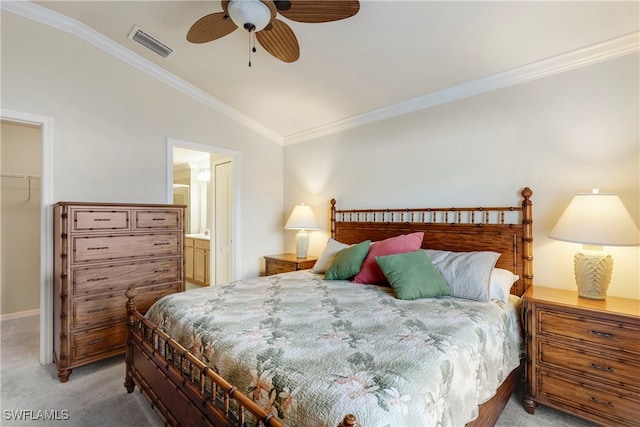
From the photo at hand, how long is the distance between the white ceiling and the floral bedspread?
192 centimetres

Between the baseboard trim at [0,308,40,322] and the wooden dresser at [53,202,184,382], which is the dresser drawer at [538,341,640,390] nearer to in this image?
the wooden dresser at [53,202,184,382]

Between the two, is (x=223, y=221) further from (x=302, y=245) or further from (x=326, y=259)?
(x=326, y=259)

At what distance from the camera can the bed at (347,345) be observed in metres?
1.04

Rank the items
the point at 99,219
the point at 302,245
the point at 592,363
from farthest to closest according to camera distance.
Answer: the point at 302,245, the point at 99,219, the point at 592,363

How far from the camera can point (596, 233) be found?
1.86 m

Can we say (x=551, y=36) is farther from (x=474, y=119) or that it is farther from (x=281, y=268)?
(x=281, y=268)

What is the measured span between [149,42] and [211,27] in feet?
4.56

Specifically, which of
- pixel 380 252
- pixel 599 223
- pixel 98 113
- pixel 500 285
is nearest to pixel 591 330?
pixel 500 285

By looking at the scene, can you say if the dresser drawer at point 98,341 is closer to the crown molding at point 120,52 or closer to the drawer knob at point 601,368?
the crown molding at point 120,52

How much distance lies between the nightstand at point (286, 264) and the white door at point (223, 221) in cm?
61

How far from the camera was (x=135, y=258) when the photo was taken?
2830 millimetres

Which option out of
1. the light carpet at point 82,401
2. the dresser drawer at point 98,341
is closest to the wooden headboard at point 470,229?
the light carpet at point 82,401

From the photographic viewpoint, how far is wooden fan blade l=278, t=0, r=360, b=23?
1622 millimetres

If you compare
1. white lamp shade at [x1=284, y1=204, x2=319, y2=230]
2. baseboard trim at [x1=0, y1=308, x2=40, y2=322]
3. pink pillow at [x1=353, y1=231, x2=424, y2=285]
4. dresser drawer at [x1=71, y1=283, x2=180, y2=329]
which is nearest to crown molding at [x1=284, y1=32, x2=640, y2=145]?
white lamp shade at [x1=284, y1=204, x2=319, y2=230]
